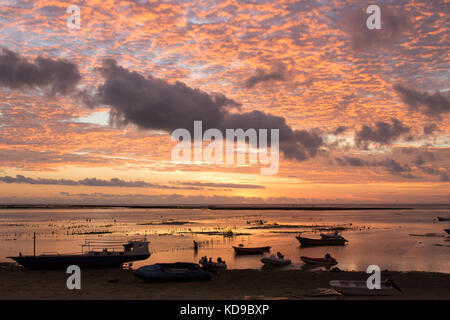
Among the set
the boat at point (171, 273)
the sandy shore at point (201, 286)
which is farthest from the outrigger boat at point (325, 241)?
the boat at point (171, 273)

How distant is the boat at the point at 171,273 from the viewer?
3019cm

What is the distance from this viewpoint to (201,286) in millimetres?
29375

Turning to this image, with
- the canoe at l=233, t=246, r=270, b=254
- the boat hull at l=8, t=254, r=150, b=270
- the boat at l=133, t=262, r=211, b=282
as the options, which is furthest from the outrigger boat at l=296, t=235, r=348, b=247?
the boat at l=133, t=262, r=211, b=282

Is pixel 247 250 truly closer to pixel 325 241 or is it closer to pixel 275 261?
pixel 275 261

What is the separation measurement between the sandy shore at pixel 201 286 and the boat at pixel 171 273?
2.10 feet

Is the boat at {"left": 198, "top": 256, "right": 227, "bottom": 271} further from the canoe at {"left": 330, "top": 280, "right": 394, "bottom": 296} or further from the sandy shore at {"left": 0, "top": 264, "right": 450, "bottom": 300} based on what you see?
the canoe at {"left": 330, "top": 280, "right": 394, "bottom": 296}

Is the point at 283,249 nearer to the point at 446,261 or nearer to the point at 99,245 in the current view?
the point at 446,261

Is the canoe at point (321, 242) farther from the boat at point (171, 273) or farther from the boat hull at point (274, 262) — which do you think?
the boat at point (171, 273)

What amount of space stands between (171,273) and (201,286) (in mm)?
2790

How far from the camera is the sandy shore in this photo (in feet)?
83.1

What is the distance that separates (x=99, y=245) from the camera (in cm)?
6756

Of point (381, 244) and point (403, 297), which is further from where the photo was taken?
point (381, 244)
